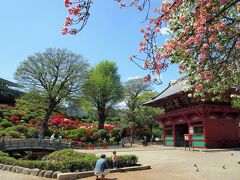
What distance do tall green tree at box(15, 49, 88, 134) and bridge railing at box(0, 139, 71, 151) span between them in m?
12.8

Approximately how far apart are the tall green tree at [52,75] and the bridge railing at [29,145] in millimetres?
12840

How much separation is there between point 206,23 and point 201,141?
26.1 metres

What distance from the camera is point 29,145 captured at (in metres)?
29.1

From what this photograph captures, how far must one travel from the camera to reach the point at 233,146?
97.3 feet

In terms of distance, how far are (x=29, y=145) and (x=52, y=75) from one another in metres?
17.2

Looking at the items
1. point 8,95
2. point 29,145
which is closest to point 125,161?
point 29,145

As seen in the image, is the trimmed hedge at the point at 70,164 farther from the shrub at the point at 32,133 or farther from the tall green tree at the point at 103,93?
the tall green tree at the point at 103,93

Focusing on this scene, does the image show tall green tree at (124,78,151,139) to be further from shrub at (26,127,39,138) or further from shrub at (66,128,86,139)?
shrub at (26,127,39,138)

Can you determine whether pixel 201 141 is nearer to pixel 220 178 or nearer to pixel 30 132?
pixel 220 178

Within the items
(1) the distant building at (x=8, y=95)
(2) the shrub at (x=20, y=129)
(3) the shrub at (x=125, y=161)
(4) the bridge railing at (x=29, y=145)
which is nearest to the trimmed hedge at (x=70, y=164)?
(3) the shrub at (x=125, y=161)

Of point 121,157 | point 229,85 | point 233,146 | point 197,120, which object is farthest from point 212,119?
point 229,85

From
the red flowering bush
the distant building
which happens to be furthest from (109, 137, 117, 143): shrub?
the distant building

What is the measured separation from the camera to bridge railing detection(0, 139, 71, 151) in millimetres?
27184

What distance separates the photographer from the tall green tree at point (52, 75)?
4284cm
